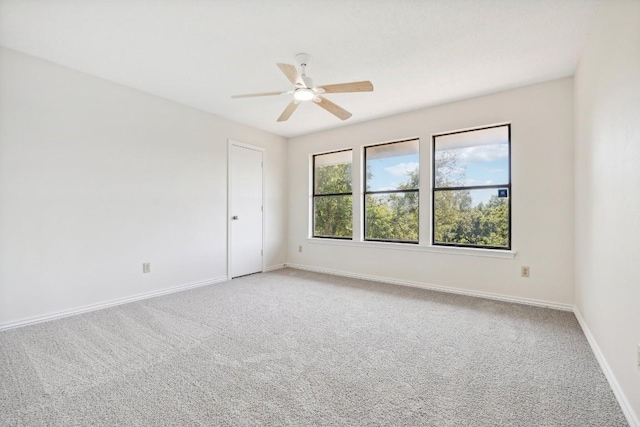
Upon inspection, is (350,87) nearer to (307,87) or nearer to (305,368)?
(307,87)

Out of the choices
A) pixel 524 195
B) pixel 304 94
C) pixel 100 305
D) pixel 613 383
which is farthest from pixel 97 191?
pixel 524 195

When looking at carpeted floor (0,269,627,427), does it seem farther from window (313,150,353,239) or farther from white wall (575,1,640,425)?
window (313,150,353,239)

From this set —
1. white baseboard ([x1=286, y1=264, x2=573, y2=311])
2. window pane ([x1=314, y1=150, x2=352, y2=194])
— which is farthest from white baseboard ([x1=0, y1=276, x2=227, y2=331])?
window pane ([x1=314, y1=150, x2=352, y2=194])

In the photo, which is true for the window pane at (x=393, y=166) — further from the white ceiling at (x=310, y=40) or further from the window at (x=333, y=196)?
the white ceiling at (x=310, y=40)

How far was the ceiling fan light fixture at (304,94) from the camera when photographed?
2669 millimetres

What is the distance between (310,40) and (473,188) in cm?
263

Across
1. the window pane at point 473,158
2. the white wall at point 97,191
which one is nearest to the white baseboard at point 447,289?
the window pane at point 473,158

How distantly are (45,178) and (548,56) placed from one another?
486 cm

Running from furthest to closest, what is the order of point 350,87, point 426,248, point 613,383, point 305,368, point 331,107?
point 426,248 < point 331,107 < point 350,87 < point 305,368 < point 613,383

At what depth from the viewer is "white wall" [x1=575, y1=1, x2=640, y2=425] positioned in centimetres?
151

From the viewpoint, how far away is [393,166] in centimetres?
443

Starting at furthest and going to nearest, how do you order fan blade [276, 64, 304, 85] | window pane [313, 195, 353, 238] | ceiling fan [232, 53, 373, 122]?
window pane [313, 195, 353, 238]
ceiling fan [232, 53, 373, 122]
fan blade [276, 64, 304, 85]

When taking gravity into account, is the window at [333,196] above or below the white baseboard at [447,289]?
above

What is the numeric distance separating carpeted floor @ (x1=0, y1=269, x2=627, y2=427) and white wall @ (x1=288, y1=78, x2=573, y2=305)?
38 cm
